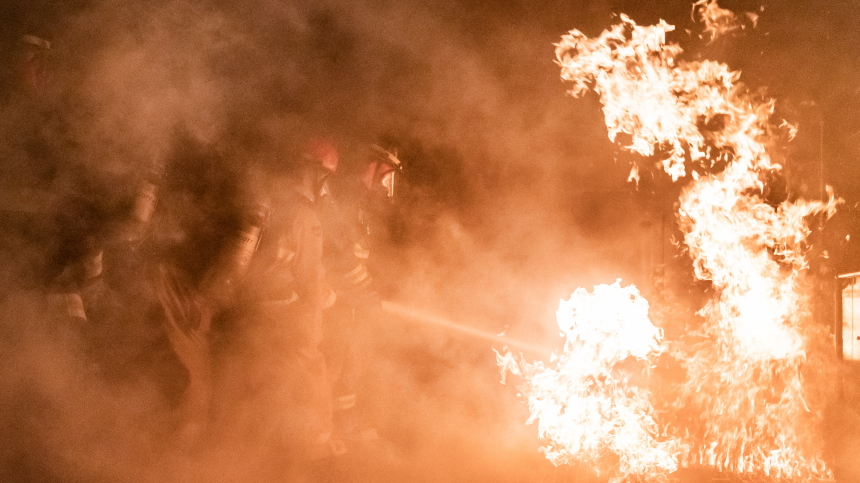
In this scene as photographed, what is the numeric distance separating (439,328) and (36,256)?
309 centimetres

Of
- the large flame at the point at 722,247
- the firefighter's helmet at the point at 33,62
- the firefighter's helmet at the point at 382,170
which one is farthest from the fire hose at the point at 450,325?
the firefighter's helmet at the point at 33,62

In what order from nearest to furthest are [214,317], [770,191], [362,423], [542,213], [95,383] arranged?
1. [95,383]
2. [214,317]
3. [362,423]
4. [770,191]
5. [542,213]

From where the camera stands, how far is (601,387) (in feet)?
15.2

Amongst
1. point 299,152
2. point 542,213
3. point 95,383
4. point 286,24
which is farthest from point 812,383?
point 95,383

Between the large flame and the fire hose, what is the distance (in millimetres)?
205

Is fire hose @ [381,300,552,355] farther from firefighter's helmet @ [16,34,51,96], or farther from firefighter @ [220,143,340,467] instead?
firefighter's helmet @ [16,34,51,96]

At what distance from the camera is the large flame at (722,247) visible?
427 cm

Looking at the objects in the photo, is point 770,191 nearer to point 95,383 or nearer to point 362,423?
point 362,423

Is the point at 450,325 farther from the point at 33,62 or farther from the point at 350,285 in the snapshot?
the point at 33,62

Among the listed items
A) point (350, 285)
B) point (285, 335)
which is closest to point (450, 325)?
point (350, 285)

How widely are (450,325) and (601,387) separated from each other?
1.65m

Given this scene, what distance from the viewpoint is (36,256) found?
2467 mm

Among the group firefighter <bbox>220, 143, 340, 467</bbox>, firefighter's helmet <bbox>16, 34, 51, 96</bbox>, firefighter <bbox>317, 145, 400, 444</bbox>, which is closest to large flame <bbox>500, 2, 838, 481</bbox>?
firefighter <bbox>317, 145, 400, 444</bbox>

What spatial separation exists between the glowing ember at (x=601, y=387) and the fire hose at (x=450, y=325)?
141 millimetres
